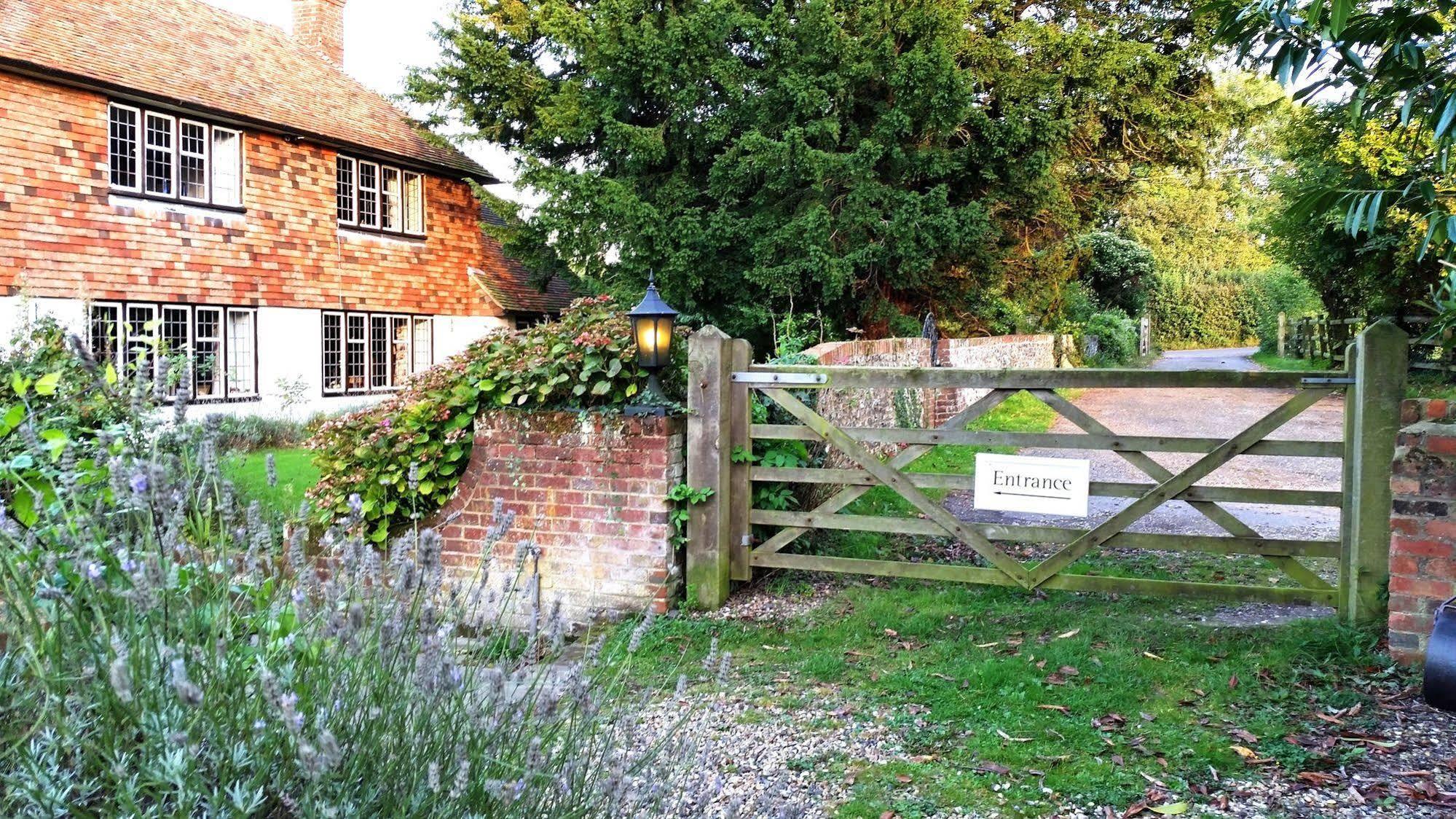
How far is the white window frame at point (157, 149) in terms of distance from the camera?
14797 millimetres

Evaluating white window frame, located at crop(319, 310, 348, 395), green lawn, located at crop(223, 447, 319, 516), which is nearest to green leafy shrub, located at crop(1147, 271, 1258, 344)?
white window frame, located at crop(319, 310, 348, 395)

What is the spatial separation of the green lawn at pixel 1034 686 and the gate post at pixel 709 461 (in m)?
0.34

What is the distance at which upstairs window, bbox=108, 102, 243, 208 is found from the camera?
14.6 m

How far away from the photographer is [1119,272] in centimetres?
2961

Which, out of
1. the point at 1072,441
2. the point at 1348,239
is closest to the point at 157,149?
the point at 1072,441

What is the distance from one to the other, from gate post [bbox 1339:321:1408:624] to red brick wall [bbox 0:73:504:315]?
14950 mm

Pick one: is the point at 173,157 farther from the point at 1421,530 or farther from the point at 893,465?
the point at 1421,530

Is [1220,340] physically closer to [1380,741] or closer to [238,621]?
[1380,741]

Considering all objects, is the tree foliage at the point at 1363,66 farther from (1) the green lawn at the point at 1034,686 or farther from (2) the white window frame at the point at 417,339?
(2) the white window frame at the point at 417,339

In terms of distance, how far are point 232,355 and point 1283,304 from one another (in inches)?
1380

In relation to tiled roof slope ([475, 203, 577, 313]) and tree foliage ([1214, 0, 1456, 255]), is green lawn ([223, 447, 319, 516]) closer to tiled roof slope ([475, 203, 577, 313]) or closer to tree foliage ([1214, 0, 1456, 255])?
tree foliage ([1214, 0, 1456, 255])

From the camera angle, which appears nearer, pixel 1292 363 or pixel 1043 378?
pixel 1043 378

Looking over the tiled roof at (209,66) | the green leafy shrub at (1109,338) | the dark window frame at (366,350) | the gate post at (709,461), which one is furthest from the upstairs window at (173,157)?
the green leafy shrub at (1109,338)

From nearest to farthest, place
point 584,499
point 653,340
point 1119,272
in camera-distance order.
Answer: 1. point 653,340
2. point 584,499
3. point 1119,272
